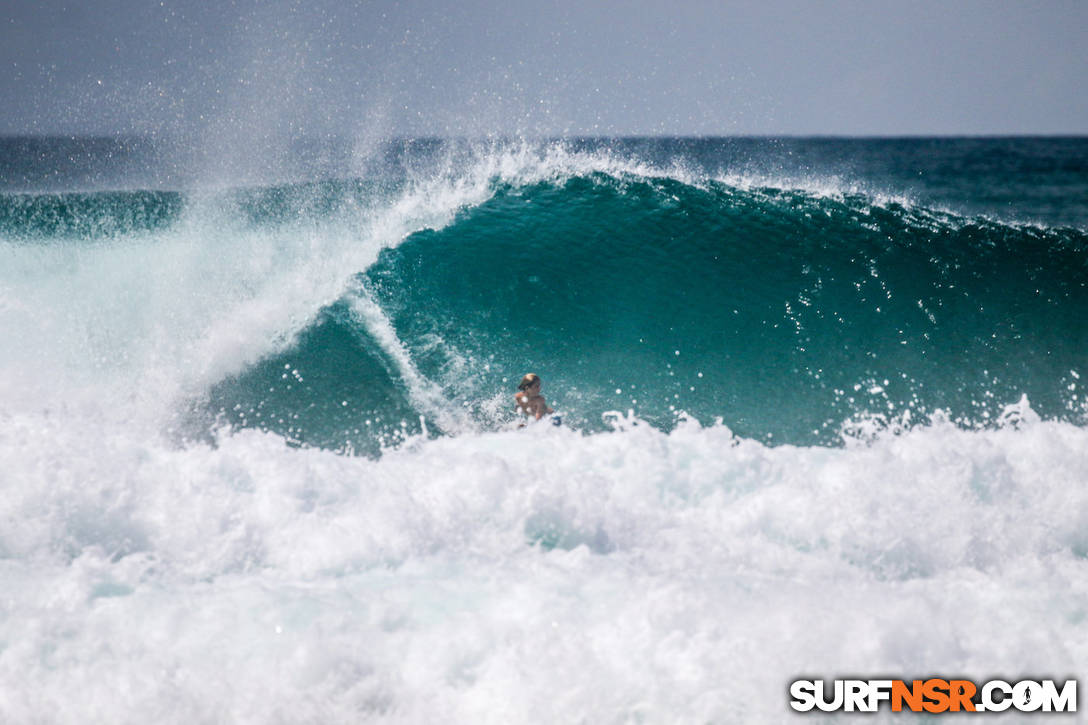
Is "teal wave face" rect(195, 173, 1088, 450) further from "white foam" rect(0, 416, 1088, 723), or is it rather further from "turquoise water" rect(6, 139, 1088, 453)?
"white foam" rect(0, 416, 1088, 723)

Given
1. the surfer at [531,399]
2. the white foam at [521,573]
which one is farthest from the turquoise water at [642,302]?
the white foam at [521,573]

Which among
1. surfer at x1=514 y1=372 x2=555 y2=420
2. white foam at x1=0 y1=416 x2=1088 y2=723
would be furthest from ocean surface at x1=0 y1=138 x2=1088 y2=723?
surfer at x1=514 y1=372 x2=555 y2=420

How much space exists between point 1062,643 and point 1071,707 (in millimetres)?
395

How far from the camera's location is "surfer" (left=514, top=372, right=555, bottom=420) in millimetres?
6285

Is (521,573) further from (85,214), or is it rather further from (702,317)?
(85,214)

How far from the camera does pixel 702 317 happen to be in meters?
8.62

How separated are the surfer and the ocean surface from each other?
1.43 ft

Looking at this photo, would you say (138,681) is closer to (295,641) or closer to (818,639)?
(295,641)

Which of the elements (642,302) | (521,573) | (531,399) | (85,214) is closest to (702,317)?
(642,302)

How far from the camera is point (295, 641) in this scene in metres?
3.38

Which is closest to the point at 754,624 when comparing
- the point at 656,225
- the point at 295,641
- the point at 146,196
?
the point at 295,641

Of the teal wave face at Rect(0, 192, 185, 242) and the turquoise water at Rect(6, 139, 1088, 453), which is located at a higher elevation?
the teal wave face at Rect(0, 192, 185, 242)

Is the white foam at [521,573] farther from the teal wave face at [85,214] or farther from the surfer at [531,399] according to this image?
the teal wave face at [85,214]

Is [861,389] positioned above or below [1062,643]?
above
